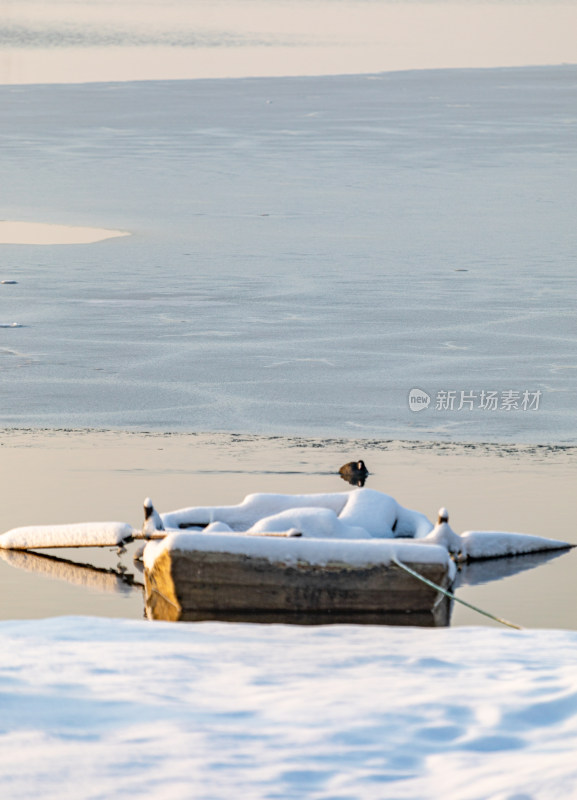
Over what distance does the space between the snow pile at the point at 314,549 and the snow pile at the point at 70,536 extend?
85 centimetres

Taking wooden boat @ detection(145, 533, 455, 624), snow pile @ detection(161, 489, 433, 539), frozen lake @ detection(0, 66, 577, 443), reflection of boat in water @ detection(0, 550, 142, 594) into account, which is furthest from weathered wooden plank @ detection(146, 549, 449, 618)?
frozen lake @ detection(0, 66, 577, 443)

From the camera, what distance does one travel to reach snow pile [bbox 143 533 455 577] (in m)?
6.66

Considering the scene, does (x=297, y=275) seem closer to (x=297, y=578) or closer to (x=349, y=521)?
(x=349, y=521)

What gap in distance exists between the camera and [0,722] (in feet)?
14.6

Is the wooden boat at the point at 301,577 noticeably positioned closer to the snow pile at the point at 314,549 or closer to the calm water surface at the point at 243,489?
the snow pile at the point at 314,549

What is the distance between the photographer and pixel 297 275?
15250 mm

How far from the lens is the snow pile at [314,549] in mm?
6660

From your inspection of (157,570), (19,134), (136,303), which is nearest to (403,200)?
(136,303)

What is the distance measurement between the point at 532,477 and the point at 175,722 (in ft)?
15.6

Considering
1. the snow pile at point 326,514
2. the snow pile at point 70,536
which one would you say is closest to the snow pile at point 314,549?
the snow pile at point 326,514

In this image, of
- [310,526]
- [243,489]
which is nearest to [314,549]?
[310,526]

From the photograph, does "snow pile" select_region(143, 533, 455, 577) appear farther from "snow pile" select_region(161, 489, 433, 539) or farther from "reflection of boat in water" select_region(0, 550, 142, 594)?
"reflection of boat in water" select_region(0, 550, 142, 594)

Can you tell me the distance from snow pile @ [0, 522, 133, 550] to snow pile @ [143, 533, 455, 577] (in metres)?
0.85

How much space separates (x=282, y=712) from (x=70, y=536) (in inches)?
124
